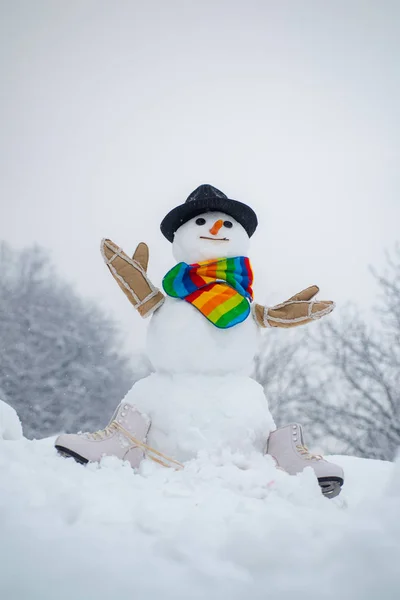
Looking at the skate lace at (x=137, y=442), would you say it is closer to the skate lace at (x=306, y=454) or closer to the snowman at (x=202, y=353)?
the snowman at (x=202, y=353)

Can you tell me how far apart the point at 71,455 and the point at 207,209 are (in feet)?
6.23

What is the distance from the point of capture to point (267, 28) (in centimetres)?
18288

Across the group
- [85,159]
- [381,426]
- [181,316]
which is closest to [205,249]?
[181,316]

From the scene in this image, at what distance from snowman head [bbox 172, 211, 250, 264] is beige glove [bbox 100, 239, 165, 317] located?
392 millimetres

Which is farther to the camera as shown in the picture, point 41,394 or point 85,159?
point 85,159

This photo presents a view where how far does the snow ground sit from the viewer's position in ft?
2.97

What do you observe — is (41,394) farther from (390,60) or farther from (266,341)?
(390,60)

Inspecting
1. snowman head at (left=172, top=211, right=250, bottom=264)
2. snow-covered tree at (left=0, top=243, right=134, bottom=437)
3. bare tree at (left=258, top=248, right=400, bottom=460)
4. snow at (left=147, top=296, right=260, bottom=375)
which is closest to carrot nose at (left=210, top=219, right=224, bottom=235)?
snowman head at (left=172, top=211, right=250, bottom=264)

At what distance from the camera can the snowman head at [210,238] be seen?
3.01 meters

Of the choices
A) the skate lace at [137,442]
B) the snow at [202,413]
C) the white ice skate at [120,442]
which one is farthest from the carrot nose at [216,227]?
the skate lace at [137,442]

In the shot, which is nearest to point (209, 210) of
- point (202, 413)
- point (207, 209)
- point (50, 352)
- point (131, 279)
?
point (207, 209)

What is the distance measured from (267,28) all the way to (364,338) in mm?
212604

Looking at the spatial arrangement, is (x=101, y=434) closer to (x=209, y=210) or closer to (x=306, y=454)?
(x=306, y=454)

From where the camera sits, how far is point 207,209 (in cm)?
311
